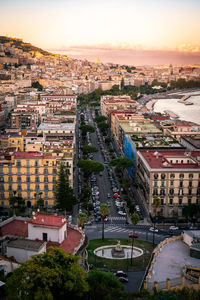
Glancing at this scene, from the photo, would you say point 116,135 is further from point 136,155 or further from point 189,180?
point 189,180

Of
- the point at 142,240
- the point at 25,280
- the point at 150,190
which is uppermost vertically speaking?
the point at 25,280

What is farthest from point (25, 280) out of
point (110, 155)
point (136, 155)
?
point (110, 155)

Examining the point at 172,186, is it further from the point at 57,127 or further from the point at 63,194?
the point at 57,127

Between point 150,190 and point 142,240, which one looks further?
point 150,190

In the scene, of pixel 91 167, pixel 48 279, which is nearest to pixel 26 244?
pixel 48 279

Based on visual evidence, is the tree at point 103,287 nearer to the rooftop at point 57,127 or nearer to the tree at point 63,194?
the tree at point 63,194

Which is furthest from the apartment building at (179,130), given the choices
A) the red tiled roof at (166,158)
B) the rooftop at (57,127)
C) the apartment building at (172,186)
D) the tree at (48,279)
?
the tree at (48,279)
